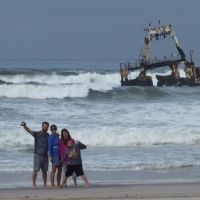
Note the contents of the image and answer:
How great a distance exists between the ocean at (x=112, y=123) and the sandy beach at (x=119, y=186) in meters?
0.75

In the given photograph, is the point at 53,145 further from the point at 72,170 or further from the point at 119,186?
the point at 119,186

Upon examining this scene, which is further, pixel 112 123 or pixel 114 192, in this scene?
pixel 112 123

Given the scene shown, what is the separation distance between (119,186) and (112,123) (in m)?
10.9

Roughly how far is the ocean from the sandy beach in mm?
751

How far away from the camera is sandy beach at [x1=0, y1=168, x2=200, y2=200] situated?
34.8 ft

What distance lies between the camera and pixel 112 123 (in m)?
22.7

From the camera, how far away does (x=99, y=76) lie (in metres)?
55.2

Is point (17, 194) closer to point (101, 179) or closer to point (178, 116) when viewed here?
point (101, 179)

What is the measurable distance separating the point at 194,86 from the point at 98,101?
11088 mm

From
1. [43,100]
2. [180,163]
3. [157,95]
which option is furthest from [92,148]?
[157,95]

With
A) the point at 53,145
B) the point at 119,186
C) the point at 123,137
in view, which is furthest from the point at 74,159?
the point at 123,137

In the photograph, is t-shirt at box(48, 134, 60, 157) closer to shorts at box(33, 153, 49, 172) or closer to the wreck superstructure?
shorts at box(33, 153, 49, 172)

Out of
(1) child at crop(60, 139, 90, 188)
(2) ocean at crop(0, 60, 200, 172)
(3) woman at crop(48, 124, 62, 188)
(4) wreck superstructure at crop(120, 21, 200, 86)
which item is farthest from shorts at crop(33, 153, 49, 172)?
(4) wreck superstructure at crop(120, 21, 200, 86)

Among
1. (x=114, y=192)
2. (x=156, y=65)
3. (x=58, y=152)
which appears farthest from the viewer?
(x=156, y=65)
